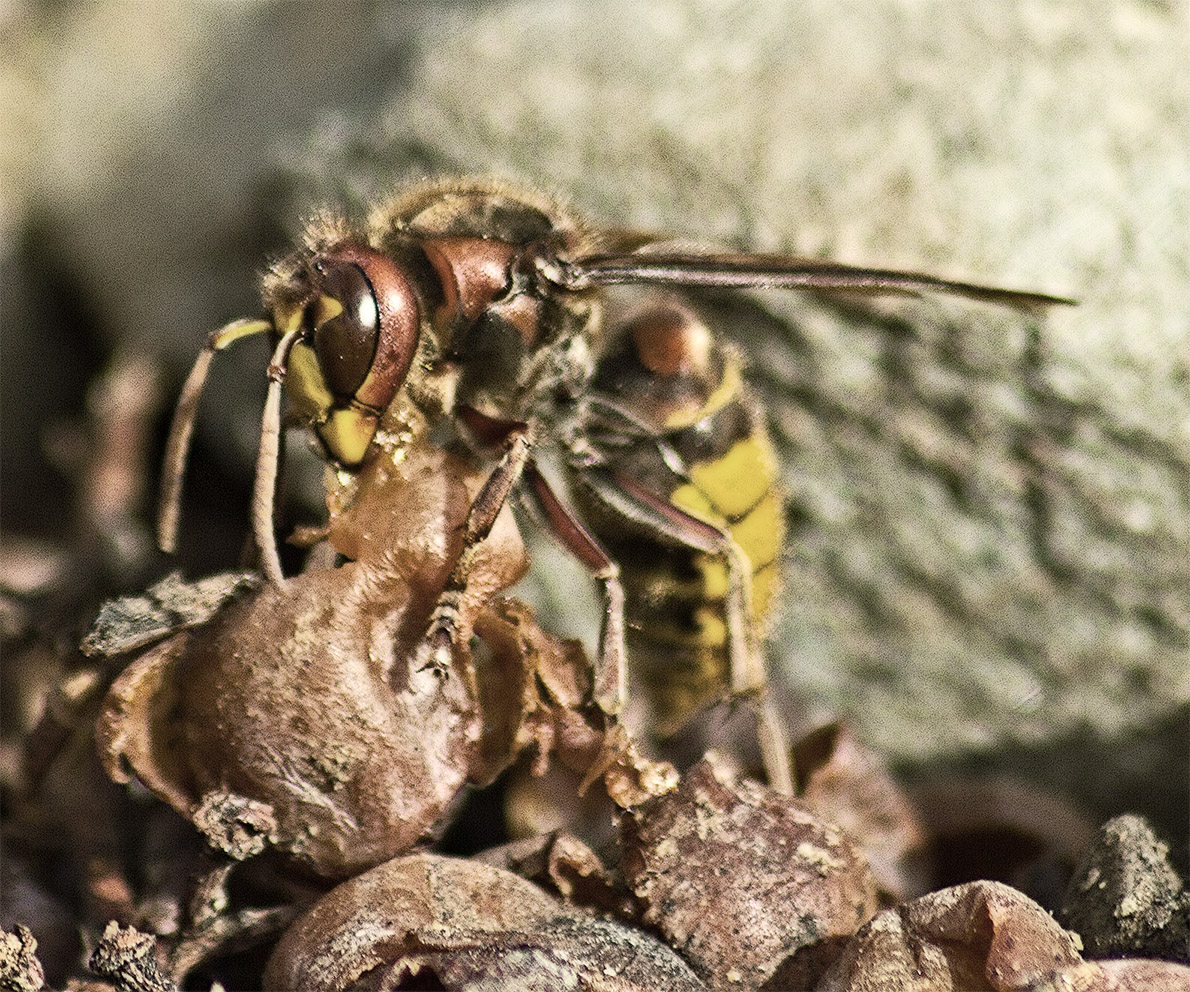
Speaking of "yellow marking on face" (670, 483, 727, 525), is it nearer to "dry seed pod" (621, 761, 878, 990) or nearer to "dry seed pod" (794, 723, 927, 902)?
"dry seed pod" (794, 723, 927, 902)

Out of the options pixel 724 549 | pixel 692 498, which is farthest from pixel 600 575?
pixel 692 498

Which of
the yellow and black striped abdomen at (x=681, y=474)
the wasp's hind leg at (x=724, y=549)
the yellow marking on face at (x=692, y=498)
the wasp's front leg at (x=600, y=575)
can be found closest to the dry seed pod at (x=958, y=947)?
the wasp's front leg at (x=600, y=575)

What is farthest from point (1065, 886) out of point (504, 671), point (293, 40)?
point (293, 40)

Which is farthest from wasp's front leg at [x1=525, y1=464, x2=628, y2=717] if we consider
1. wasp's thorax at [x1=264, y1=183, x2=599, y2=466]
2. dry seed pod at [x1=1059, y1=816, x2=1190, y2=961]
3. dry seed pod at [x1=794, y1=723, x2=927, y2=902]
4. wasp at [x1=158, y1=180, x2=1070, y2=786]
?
dry seed pod at [x1=1059, y1=816, x2=1190, y2=961]

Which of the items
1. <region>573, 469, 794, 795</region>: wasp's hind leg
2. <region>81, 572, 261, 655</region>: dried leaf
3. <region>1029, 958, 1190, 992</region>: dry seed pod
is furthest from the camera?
<region>573, 469, 794, 795</region>: wasp's hind leg

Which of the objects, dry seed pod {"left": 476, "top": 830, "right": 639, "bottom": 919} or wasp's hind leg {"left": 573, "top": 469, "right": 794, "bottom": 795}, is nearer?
dry seed pod {"left": 476, "top": 830, "right": 639, "bottom": 919}

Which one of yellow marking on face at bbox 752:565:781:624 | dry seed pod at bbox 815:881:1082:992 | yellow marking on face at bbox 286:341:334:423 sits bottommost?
dry seed pod at bbox 815:881:1082:992

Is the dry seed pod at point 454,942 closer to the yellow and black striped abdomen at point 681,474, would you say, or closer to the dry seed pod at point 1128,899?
the dry seed pod at point 1128,899
